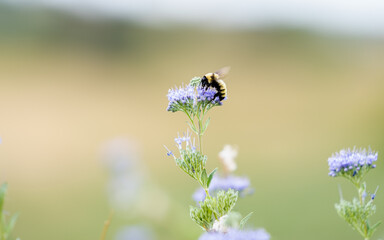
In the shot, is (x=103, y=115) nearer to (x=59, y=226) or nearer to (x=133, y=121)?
(x=133, y=121)

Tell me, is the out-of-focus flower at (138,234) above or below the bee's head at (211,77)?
above

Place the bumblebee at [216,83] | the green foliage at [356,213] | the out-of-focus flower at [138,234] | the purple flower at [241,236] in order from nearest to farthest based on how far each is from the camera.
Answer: the purple flower at [241,236] → the green foliage at [356,213] → the bumblebee at [216,83] → the out-of-focus flower at [138,234]

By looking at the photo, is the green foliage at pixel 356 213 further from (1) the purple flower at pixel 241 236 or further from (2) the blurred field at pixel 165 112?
(2) the blurred field at pixel 165 112

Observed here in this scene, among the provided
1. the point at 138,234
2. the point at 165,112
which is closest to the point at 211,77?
the point at 138,234

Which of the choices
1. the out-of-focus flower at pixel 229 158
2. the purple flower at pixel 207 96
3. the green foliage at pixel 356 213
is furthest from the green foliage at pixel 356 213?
the out-of-focus flower at pixel 229 158

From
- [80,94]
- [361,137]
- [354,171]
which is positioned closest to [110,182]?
[354,171]

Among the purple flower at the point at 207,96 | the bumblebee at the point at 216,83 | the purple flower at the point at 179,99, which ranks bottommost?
the purple flower at the point at 179,99

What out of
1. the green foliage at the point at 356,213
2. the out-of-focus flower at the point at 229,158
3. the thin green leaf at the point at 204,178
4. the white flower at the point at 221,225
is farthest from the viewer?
the out-of-focus flower at the point at 229,158
